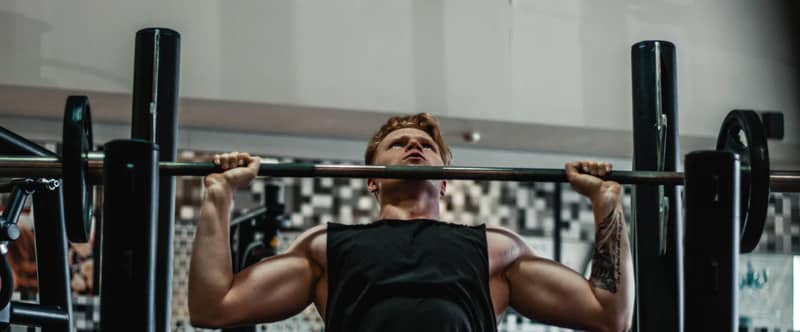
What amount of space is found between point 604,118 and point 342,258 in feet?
8.68

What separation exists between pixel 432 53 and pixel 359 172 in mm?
2586

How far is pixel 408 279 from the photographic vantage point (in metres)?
2.46

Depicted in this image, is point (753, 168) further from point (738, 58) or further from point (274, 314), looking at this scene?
point (738, 58)

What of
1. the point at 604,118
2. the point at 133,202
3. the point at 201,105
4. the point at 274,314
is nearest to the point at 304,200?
Answer: the point at 201,105

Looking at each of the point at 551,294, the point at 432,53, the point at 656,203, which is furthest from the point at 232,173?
the point at 432,53

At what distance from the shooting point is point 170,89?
2398 mm

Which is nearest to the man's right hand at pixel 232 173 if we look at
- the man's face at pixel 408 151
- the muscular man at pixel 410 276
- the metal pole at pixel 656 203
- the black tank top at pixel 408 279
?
the muscular man at pixel 410 276

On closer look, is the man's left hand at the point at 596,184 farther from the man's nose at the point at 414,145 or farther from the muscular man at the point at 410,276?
the man's nose at the point at 414,145

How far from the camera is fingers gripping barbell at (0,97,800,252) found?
2100mm

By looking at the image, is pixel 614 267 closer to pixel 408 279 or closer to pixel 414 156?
pixel 408 279

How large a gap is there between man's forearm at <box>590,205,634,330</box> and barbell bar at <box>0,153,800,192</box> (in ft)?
0.53

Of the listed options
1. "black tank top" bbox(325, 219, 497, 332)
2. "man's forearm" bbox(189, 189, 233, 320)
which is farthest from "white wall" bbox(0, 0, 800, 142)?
"man's forearm" bbox(189, 189, 233, 320)

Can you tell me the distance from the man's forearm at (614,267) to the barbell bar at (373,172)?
0.53ft

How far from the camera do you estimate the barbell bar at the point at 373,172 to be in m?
2.14
